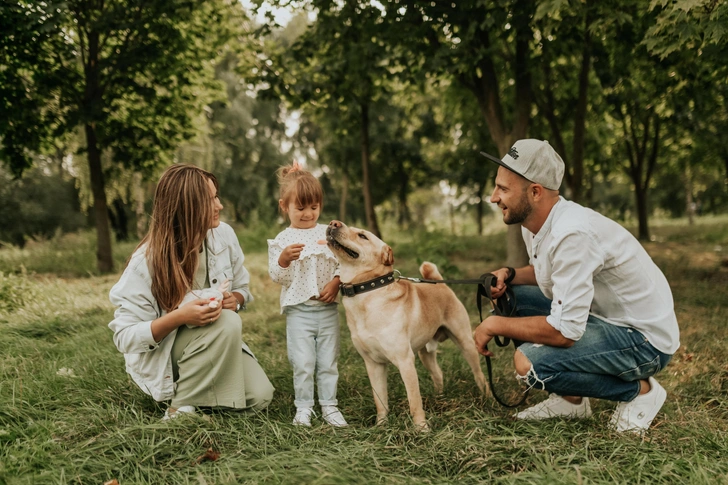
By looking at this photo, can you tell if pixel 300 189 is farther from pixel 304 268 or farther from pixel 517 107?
pixel 517 107

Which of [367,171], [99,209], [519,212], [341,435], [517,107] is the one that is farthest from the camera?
[367,171]

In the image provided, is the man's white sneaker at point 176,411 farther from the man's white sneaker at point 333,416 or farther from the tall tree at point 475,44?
the tall tree at point 475,44

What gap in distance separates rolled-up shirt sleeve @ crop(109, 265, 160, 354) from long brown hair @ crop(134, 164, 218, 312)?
78 millimetres

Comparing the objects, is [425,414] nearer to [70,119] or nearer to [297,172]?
[297,172]

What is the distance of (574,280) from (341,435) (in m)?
1.62

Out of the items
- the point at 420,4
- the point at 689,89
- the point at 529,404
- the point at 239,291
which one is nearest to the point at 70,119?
the point at 420,4

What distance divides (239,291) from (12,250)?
33.9 ft

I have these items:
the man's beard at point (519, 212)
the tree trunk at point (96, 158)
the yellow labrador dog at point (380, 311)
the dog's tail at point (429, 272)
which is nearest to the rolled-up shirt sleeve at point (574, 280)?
the man's beard at point (519, 212)

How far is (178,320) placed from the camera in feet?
10.0

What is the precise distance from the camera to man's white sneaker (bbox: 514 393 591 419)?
3.36 meters

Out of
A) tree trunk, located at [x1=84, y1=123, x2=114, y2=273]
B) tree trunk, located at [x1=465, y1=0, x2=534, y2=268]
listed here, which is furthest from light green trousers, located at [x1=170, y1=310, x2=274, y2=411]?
tree trunk, located at [x1=84, y1=123, x2=114, y2=273]

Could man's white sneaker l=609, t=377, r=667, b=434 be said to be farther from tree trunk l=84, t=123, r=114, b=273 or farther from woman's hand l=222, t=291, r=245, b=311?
tree trunk l=84, t=123, r=114, b=273

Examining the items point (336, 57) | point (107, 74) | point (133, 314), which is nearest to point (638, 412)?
point (133, 314)

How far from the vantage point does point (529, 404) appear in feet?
12.3
